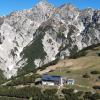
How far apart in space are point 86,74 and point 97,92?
2872 centimetres

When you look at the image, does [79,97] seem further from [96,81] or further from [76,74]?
[76,74]

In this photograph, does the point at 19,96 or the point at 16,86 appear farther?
the point at 16,86

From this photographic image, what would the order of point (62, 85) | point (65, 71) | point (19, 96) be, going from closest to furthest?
point (19, 96) → point (62, 85) → point (65, 71)

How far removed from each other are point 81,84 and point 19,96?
1235 inches

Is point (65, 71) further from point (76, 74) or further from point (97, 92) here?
point (97, 92)

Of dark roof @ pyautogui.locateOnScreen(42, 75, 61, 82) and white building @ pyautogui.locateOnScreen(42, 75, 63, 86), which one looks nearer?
white building @ pyautogui.locateOnScreen(42, 75, 63, 86)

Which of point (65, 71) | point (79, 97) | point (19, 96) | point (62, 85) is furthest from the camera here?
point (65, 71)

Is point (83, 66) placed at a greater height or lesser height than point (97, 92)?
greater

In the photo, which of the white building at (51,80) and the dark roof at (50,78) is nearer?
the white building at (51,80)

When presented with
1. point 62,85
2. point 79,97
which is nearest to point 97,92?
point 79,97

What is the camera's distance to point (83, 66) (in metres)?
199

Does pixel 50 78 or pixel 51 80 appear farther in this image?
pixel 50 78

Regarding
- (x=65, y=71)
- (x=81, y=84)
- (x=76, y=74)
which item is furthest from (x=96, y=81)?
(x=65, y=71)

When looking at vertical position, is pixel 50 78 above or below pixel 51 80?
above
